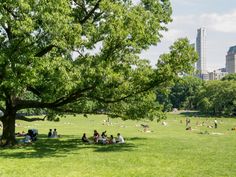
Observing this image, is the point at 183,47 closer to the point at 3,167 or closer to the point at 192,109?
the point at 3,167

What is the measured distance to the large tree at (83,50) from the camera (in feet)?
87.1

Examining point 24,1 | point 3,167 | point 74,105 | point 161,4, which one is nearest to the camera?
point 3,167

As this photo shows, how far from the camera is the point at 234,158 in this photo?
26578mm

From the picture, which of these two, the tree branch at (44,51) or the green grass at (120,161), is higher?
the tree branch at (44,51)

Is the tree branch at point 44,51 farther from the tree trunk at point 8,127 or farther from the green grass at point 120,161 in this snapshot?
the green grass at point 120,161

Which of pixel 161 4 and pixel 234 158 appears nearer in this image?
pixel 234 158

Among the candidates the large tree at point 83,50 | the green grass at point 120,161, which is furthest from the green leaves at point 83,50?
the green grass at point 120,161

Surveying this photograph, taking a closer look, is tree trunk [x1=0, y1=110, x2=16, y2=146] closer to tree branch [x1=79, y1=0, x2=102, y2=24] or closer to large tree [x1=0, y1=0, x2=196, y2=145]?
large tree [x1=0, y1=0, x2=196, y2=145]

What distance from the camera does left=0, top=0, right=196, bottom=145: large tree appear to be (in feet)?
87.1

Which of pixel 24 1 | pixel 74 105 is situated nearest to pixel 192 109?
pixel 74 105

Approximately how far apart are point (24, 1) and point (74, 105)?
11970 millimetres

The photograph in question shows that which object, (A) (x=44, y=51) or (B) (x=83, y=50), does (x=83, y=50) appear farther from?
(A) (x=44, y=51)

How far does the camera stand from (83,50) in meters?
28.6

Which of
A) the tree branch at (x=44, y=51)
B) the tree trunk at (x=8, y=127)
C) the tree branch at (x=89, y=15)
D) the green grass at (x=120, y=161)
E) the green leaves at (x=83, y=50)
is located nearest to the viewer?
the green grass at (x=120, y=161)
